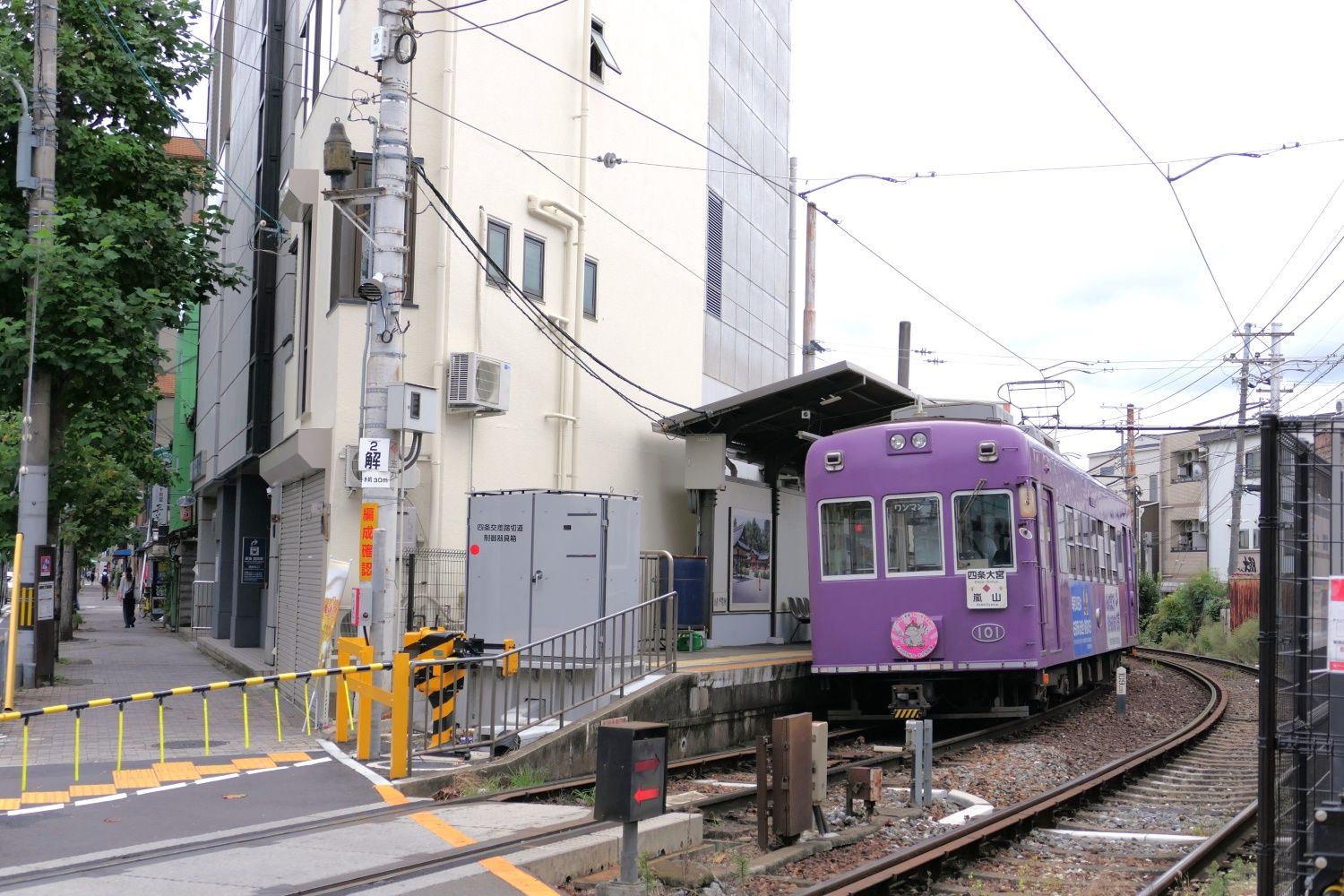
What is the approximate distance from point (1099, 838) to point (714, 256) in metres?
16.4

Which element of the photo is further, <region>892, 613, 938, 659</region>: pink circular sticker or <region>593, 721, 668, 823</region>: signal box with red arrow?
<region>892, 613, 938, 659</region>: pink circular sticker

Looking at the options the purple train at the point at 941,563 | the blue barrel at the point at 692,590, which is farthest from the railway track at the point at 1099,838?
the blue barrel at the point at 692,590

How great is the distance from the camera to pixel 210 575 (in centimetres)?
3319

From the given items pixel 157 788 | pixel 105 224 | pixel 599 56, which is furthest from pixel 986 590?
pixel 105 224

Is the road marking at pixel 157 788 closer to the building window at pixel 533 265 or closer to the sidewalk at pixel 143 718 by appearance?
the sidewalk at pixel 143 718

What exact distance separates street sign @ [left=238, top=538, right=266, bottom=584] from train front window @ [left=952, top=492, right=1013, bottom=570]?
1638 cm

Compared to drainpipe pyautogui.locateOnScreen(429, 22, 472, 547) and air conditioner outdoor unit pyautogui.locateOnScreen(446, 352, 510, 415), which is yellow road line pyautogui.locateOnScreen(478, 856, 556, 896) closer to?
drainpipe pyautogui.locateOnScreen(429, 22, 472, 547)

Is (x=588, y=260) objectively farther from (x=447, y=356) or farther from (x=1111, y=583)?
(x=1111, y=583)

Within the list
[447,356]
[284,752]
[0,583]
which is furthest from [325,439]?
[0,583]

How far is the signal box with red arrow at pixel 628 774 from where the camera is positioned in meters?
6.43

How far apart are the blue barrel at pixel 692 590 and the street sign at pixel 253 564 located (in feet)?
35.6

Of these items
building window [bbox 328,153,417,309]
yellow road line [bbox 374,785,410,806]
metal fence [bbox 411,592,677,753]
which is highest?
building window [bbox 328,153,417,309]

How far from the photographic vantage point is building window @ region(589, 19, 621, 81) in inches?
761

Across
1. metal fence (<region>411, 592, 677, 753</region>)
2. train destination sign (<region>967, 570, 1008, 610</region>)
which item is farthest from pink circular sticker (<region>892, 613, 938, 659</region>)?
metal fence (<region>411, 592, 677, 753</region>)
